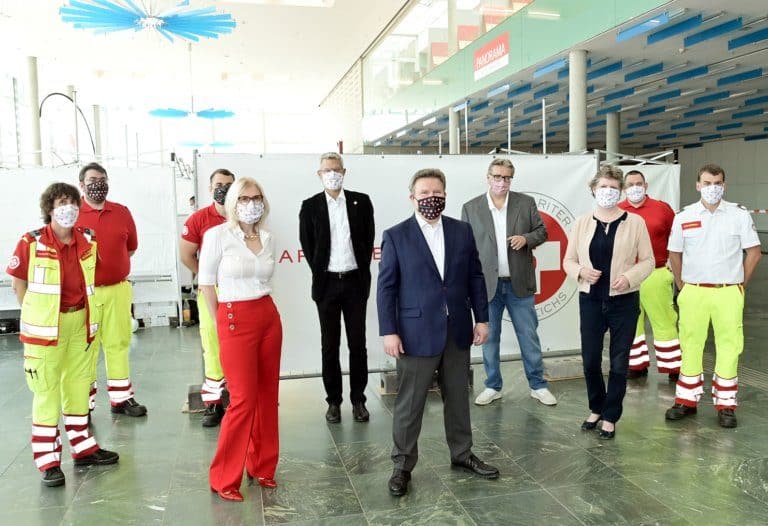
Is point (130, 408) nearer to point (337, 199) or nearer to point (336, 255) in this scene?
point (336, 255)

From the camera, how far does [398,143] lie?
2003 centimetres

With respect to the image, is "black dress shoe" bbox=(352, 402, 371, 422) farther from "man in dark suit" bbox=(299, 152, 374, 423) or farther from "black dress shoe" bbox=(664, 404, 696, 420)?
"black dress shoe" bbox=(664, 404, 696, 420)

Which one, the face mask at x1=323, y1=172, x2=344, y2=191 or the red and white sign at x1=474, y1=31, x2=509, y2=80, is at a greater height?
the red and white sign at x1=474, y1=31, x2=509, y2=80

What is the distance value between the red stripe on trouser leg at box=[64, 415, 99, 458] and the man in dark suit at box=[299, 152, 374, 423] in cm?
135

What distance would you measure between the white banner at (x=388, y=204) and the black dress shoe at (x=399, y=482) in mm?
1591

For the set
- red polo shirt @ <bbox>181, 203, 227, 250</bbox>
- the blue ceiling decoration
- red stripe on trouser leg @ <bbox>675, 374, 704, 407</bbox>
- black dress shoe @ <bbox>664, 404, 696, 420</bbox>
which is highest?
the blue ceiling decoration

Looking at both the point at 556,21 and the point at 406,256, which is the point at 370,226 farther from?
the point at 556,21

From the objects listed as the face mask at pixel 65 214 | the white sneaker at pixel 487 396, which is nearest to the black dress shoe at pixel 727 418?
the white sneaker at pixel 487 396

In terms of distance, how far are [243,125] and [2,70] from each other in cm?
971

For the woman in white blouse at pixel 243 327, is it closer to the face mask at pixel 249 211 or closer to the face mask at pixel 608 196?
the face mask at pixel 249 211

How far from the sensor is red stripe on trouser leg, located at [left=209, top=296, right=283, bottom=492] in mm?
2678

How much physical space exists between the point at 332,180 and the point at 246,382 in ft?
4.70

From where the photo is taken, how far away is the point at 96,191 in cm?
378

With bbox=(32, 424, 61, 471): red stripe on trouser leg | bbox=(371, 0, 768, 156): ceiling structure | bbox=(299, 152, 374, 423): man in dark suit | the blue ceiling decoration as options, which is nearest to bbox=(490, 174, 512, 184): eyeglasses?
bbox=(299, 152, 374, 423): man in dark suit
